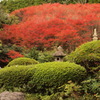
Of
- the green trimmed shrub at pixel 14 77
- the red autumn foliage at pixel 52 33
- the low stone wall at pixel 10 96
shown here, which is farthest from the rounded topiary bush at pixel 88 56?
the red autumn foliage at pixel 52 33

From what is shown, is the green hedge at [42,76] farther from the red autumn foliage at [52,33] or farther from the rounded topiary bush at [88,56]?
the red autumn foliage at [52,33]

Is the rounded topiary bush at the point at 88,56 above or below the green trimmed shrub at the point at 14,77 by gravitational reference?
above

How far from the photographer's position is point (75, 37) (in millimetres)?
14930

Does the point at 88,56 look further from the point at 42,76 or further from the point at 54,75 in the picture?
the point at 42,76

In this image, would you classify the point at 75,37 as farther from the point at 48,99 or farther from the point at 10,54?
the point at 48,99

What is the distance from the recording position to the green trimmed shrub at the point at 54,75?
18.4ft

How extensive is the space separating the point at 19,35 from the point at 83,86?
10.1 metres

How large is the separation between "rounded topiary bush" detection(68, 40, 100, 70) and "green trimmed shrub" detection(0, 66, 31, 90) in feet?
5.03

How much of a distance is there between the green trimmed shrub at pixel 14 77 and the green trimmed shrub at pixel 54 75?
225mm

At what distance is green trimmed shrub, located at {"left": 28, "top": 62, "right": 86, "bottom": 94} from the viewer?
5621mm


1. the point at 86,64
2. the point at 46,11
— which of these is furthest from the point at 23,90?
the point at 46,11

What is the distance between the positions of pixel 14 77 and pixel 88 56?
2.21m

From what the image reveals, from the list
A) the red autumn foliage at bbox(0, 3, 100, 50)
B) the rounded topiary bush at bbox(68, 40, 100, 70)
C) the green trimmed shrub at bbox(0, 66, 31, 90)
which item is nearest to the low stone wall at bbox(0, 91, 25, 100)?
the green trimmed shrub at bbox(0, 66, 31, 90)

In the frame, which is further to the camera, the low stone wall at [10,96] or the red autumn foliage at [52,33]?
the red autumn foliage at [52,33]
